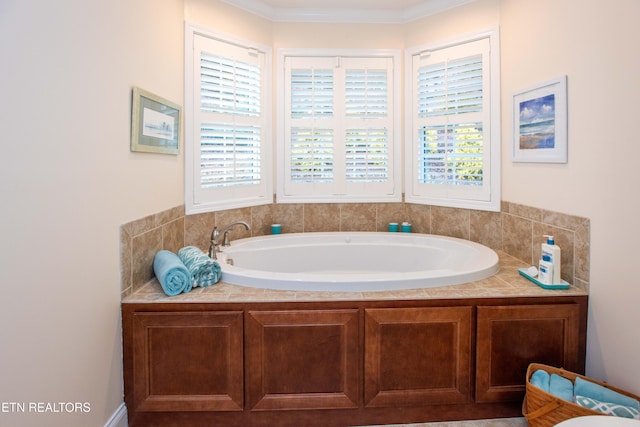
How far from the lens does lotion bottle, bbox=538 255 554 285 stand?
2.05 meters

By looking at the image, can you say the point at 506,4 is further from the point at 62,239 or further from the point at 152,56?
the point at 62,239

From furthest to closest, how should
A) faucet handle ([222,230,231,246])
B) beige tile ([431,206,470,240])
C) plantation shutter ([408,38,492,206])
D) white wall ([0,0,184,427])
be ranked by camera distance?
beige tile ([431,206,470,240]), plantation shutter ([408,38,492,206]), faucet handle ([222,230,231,246]), white wall ([0,0,184,427])

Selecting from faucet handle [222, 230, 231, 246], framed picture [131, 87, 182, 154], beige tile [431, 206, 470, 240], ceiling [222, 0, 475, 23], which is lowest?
faucet handle [222, 230, 231, 246]

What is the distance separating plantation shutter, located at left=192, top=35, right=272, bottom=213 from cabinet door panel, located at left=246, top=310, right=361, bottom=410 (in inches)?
50.3

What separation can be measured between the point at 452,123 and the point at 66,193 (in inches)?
106

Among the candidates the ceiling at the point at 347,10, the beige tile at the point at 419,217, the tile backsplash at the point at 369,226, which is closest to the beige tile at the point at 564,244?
the tile backsplash at the point at 369,226

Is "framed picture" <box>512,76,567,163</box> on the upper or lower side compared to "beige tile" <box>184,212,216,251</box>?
upper

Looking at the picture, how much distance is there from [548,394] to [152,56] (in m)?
2.64

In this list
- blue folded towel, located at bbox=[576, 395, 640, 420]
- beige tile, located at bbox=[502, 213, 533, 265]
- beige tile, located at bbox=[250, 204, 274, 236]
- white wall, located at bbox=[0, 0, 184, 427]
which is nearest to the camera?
white wall, located at bbox=[0, 0, 184, 427]

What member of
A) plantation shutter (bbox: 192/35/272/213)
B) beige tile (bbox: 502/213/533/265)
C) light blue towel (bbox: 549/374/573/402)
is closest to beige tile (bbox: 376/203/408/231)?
beige tile (bbox: 502/213/533/265)

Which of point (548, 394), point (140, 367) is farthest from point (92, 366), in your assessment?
point (548, 394)

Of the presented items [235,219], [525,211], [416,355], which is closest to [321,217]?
[235,219]

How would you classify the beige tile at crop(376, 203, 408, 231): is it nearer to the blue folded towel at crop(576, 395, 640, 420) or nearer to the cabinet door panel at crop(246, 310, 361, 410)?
Result: the cabinet door panel at crop(246, 310, 361, 410)

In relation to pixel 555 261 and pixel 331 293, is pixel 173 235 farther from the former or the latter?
pixel 555 261
